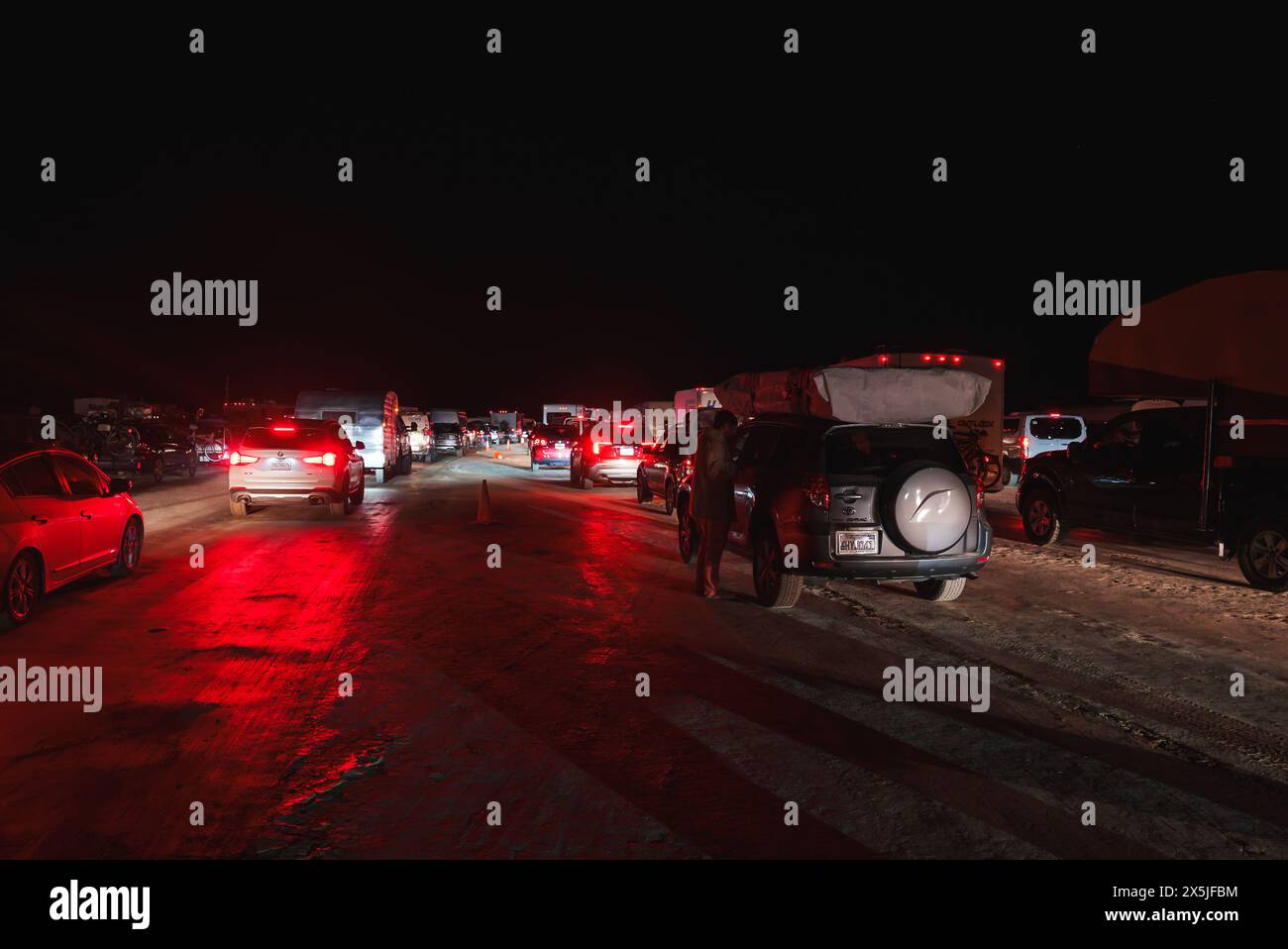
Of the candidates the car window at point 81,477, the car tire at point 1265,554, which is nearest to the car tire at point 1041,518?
the car tire at point 1265,554

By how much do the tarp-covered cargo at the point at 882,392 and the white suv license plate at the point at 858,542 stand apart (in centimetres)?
758

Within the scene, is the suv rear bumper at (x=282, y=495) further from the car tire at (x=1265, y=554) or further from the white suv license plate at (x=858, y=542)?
the car tire at (x=1265, y=554)

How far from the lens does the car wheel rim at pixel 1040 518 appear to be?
13180 mm

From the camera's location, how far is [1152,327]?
444 inches

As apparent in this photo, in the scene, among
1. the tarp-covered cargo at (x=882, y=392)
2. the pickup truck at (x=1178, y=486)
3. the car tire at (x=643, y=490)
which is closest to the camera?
the pickup truck at (x=1178, y=486)

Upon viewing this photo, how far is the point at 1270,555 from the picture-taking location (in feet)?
31.0

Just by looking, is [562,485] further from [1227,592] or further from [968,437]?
[1227,592]

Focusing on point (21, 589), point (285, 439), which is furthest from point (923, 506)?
point (285, 439)

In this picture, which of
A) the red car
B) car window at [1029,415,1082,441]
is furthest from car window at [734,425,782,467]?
the red car

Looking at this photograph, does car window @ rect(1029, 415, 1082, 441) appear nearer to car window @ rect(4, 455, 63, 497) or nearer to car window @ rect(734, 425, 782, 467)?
car window @ rect(734, 425, 782, 467)

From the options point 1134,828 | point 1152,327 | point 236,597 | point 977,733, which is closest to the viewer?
point 1134,828

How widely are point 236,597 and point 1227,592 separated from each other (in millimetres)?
10335

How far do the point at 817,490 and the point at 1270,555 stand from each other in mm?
5294
